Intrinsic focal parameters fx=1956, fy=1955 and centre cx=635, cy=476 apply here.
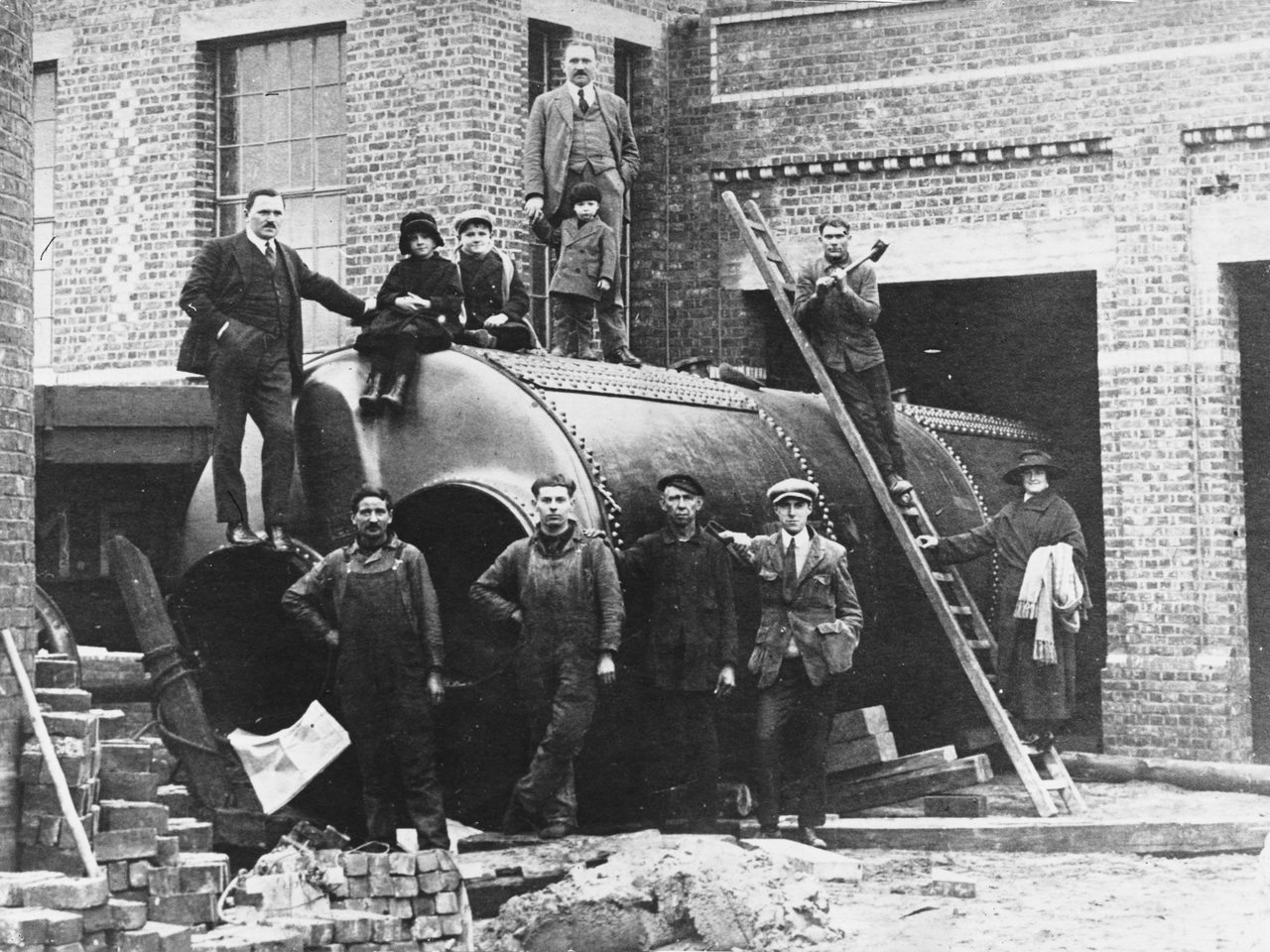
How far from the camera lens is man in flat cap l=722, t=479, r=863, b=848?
10.2 meters

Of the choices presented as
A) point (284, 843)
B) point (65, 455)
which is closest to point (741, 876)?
point (284, 843)

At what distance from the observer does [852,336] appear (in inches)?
497

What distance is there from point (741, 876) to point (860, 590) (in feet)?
15.2

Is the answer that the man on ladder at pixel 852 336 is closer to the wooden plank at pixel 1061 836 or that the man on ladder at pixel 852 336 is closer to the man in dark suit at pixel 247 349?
the wooden plank at pixel 1061 836

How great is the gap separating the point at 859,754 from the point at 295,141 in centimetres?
779

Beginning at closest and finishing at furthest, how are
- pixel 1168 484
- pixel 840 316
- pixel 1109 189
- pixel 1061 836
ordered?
pixel 1061 836 < pixel 840 316 < pixel 1168 484 < pixel 1109 189

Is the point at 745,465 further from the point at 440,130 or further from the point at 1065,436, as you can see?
the point at 1065,436

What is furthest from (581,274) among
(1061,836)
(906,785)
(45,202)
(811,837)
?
(45,202)

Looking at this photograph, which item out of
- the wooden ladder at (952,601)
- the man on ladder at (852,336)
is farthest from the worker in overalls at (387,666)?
the man on ladder at (852,336)

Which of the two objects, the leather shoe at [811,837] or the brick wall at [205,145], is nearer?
the leather shoe at [811,837]

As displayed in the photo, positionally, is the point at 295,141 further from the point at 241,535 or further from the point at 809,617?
the point at 809,617

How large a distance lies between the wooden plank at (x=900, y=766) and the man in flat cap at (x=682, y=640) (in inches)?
59.5

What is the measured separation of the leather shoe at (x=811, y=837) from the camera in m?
10.1

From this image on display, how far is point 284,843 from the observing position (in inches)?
336
